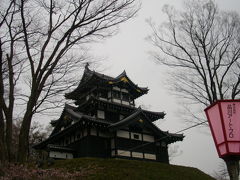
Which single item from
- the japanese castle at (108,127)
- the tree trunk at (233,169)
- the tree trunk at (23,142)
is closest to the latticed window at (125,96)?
the japanese castle at (108,127)

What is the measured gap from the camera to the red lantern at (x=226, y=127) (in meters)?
3.92

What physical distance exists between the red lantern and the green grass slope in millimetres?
14071

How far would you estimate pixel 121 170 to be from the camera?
62.4ft

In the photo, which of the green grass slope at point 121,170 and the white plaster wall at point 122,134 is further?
the white plaster wall at point 122,134

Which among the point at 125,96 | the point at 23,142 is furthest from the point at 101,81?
the point at 23,142

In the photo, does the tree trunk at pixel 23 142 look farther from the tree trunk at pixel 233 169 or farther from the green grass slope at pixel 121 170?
the green grass slope at pixel 121 170

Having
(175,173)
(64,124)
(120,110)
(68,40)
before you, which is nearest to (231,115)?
(68,40)

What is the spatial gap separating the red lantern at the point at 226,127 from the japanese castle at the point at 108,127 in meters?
18.6

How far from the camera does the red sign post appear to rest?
392 cm

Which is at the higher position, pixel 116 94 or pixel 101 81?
pixel 101 81

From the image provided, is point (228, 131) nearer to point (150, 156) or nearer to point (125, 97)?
point (150, 156)

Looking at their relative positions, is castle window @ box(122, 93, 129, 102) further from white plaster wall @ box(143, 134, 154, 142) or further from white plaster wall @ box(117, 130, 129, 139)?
white plaster wall @ box(117, 130, 129, 139)

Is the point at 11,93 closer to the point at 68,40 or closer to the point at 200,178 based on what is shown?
the point at 68,40

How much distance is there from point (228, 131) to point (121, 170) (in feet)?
52.2
